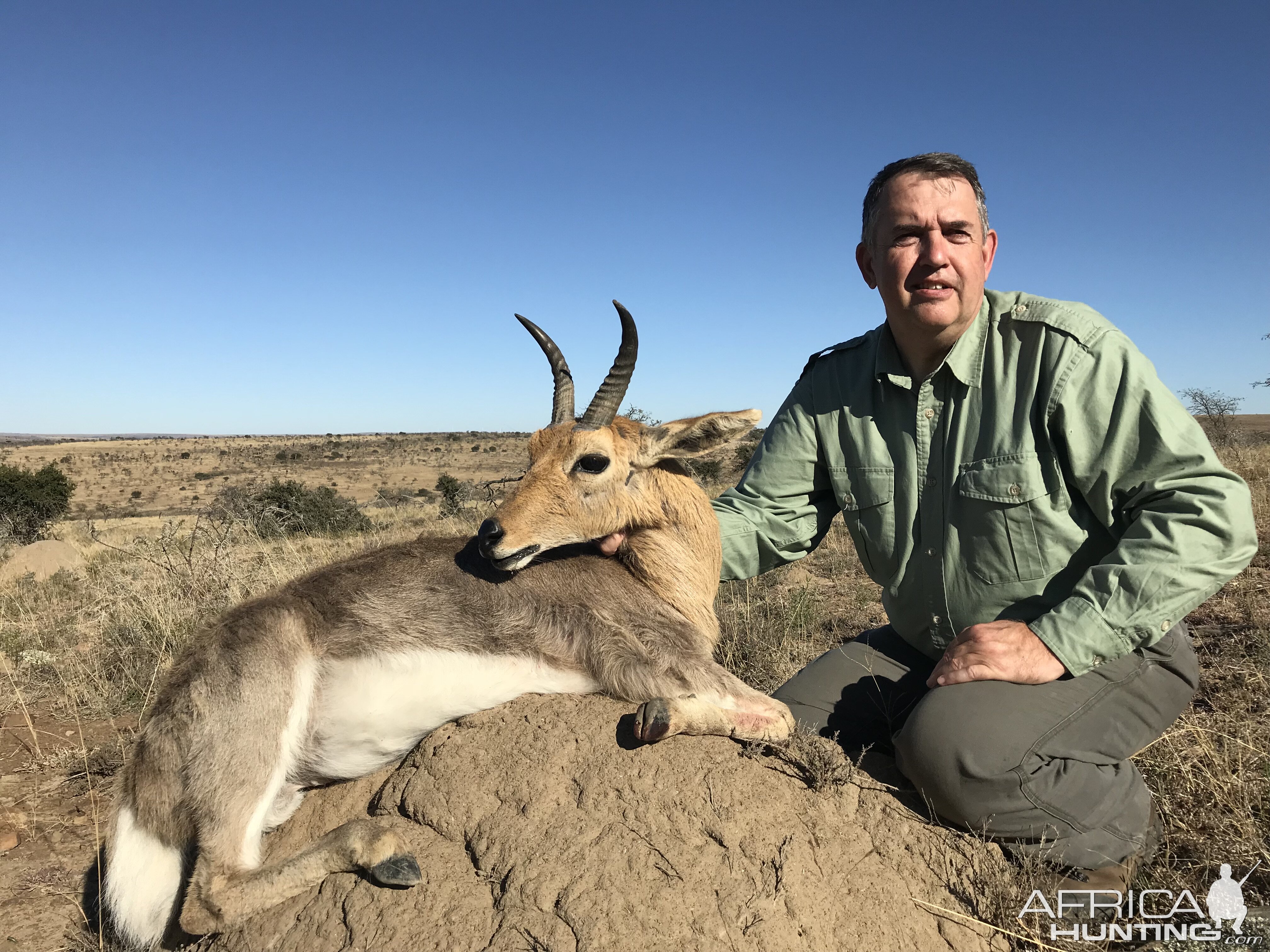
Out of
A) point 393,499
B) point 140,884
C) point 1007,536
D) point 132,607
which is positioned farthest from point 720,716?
point 393,499

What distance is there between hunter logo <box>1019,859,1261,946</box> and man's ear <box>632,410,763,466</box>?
2.63 metres

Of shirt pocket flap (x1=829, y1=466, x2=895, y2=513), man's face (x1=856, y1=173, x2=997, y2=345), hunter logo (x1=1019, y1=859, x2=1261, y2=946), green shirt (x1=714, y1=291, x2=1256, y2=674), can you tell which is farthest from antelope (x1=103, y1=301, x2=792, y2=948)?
hunter logo (x1=1019, y1=859, x2=1261, y2=946)

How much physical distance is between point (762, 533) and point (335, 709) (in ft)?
8.51

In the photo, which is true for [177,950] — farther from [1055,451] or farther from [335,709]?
[1055,451]

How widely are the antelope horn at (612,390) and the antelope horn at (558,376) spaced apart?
0.29 metres

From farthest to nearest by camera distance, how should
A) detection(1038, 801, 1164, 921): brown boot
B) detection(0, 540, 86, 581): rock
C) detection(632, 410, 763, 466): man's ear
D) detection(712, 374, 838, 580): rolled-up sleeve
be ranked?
1. detection(0, 540, 86, 581): rock
2. detection(712, 374, 838, 580): rolled-up sleeve
3. detection(632, 410, 763, 466): man's ear
4. detection(1038, 801, 1164, 921): brown boot

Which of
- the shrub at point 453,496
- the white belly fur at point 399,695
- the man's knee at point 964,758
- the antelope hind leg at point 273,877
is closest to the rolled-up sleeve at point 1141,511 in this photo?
the man's knee at point 964,758

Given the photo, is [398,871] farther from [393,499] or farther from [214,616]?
[393,499]

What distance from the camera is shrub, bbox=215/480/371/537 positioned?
41.0 feet

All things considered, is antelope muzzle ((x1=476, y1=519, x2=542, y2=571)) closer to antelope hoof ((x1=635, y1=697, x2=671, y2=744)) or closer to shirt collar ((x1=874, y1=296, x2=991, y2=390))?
antelope hoof ((x1=635, y1=697, x2=671, y2=744))

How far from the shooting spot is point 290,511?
50.6 feet

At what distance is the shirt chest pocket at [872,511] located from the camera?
4102mm

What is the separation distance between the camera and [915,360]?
4.12m

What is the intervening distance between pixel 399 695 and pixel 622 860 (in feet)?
4.73
